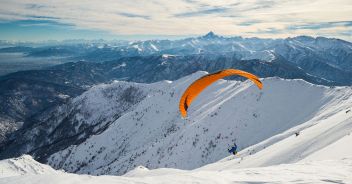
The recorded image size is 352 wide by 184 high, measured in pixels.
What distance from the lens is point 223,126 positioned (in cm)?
6381

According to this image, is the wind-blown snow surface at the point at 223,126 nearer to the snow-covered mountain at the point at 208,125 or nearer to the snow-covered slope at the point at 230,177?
the snow-covered mountain at the point at 208,125

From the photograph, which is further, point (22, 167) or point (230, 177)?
point (22, 167)

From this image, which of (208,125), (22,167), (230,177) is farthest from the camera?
(208,125)

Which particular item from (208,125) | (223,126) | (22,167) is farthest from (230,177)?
(208,125)

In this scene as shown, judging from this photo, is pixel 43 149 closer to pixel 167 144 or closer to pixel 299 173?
pixel 167 144

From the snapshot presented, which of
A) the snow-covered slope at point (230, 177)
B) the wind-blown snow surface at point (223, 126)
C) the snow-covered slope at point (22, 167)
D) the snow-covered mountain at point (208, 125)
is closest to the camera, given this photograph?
the snow-covered slope at point (230, 177)

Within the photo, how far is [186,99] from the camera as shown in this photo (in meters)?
19.2

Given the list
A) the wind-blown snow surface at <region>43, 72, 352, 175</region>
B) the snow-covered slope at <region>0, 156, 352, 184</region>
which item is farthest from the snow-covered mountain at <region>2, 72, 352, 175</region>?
the snow-covered slope at <region>0, 156, 352, 184</region>

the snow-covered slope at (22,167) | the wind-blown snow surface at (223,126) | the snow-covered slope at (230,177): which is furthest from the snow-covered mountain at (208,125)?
the snow-covered slope at (22,167)

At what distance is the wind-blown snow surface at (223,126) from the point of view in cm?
4962

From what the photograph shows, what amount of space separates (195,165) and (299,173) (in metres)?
37.0

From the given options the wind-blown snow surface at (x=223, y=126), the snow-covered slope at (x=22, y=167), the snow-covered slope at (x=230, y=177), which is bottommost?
the snow-covered slope at (x=22, y=167)

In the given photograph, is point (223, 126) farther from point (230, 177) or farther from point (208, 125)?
point (230, 177)

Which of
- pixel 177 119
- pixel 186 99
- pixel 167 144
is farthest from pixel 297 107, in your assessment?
pixel 186 99
